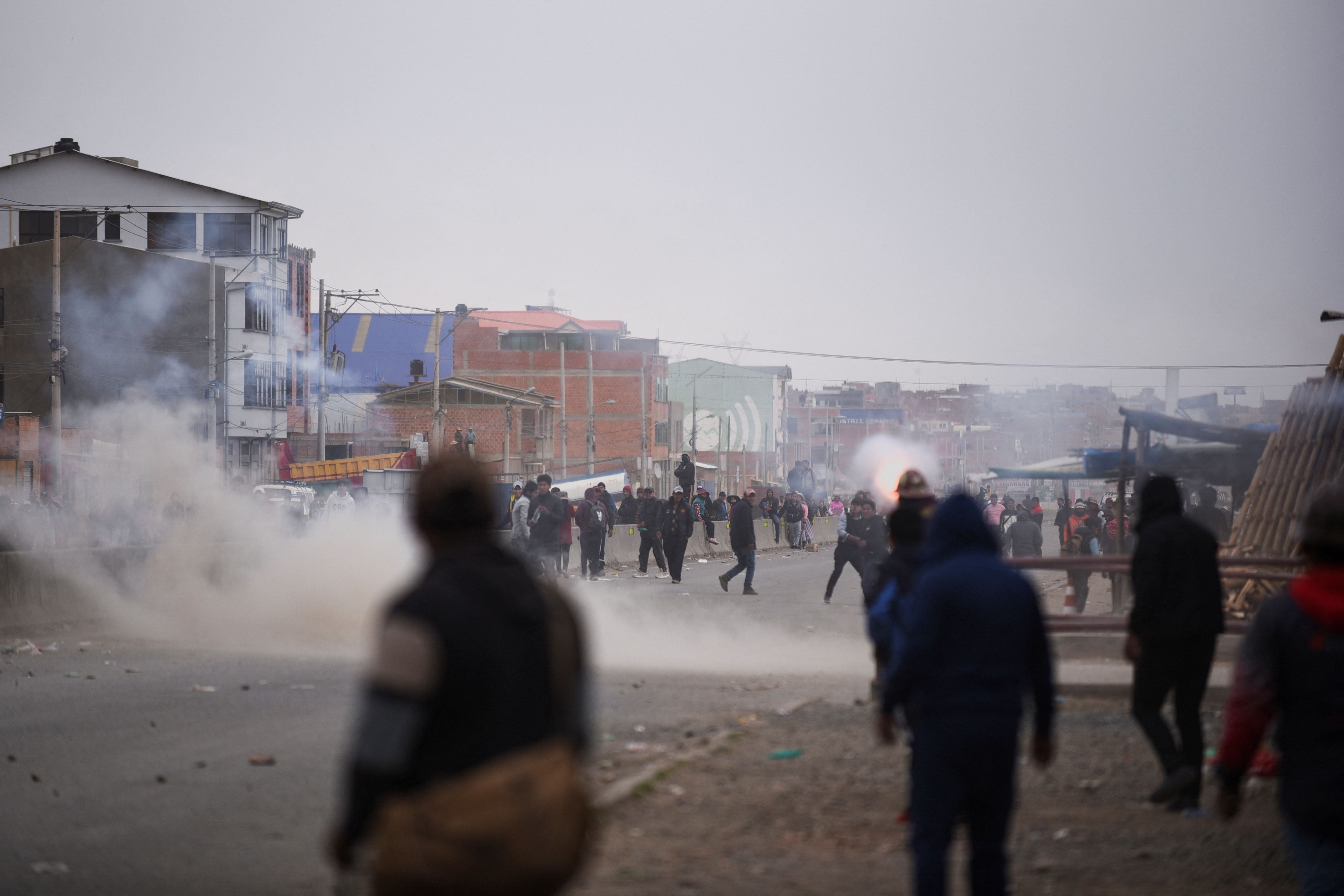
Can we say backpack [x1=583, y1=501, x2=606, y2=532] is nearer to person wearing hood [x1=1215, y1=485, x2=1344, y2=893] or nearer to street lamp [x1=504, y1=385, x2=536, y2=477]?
person wearing hood [x1=1215, y1=485, x2=1344, y2=893]

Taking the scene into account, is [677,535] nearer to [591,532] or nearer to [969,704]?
[591,532]

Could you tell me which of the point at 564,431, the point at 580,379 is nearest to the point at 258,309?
the point at 564,431

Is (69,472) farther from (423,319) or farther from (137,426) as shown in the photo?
(423,319)

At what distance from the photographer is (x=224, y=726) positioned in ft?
31.2

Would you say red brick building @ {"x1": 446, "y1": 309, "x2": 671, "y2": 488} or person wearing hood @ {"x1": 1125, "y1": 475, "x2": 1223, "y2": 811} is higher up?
red brick building @ {"x1": 446, "y1": 309, "x2": 671, "y2": 488}

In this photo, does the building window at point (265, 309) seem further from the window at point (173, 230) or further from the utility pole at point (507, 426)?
the utility pole at point (507, 426)

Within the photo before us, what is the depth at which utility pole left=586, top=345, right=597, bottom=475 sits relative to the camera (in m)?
71.4

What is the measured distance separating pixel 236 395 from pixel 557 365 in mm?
32777

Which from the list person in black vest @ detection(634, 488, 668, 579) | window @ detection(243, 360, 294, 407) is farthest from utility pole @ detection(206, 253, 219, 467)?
person in black vest @ detection(634, 488, 668, 579)

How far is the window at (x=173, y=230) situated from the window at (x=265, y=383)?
5.98 metres

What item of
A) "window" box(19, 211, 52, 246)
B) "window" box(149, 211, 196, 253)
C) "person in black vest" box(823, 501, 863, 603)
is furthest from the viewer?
"window" box(149, 211, 196, 253)

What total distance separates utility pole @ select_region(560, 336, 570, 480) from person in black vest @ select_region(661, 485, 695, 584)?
1666 inches

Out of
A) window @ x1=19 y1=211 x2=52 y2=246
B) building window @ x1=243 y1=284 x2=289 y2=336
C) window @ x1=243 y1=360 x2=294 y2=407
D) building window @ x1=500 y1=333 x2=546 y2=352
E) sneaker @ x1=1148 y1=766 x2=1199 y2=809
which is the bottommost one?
sneaker @ x1=1148 y1=766 x2=1199 y2=809

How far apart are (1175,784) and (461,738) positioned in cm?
493
